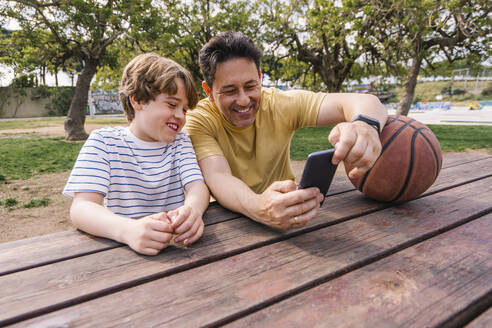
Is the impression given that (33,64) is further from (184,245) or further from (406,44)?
(406,44)

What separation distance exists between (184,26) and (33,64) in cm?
545

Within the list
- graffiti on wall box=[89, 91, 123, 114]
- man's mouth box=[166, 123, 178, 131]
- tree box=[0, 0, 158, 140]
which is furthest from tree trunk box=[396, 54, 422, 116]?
graffiti on wall box=[89, 91, 123, 114]

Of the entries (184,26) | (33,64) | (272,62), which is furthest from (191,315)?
(272,62)

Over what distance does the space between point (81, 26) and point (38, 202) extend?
7.10 meters

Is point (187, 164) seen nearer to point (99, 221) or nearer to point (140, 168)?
point (140, 168)

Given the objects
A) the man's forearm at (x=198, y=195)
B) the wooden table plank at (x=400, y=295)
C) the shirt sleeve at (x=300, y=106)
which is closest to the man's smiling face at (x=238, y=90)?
the shirt sleeve at (x=300, y=106)

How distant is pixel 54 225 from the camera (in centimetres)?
363

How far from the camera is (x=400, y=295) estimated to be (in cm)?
89

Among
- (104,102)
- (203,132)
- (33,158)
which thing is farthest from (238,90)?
(104,102)

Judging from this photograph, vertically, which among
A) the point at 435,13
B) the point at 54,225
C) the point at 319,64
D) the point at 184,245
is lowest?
the point at 54,225

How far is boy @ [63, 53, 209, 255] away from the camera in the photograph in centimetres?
156

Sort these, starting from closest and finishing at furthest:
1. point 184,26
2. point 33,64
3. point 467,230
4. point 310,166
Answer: point 310,166
point 467,230
point 33,64
point 184,26

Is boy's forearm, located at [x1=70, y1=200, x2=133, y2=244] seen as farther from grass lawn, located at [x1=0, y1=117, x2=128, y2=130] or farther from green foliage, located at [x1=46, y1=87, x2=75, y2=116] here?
green foliage, located at [x1=46, y1=87, x2=75, y2=116]

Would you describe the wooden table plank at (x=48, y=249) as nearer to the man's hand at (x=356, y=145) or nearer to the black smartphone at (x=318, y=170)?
the black smartphone at (x=318, y=170)
